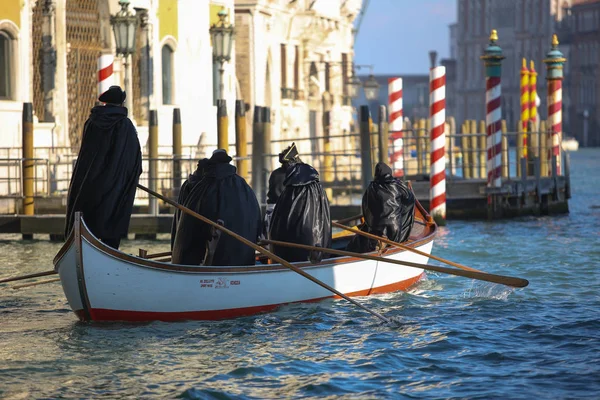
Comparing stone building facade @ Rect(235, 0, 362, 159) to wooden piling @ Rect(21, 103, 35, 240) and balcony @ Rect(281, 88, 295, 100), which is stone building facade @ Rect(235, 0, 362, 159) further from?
wooden piling @ Rect(21, 103, 35, 240)

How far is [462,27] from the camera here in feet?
394

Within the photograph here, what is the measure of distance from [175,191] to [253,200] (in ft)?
25.8

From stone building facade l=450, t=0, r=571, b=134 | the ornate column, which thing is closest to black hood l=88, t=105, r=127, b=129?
the ornate column

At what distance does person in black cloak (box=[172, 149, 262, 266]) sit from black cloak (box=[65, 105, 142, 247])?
72 centimetres

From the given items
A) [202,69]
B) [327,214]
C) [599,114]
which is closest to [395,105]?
[202,69]

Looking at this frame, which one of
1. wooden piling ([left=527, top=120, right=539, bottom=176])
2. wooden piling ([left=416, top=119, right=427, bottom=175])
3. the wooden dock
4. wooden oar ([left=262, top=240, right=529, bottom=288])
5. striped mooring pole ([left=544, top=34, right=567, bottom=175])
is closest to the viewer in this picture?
wooden oar ([left=262, top=240, right=529, bottom=288])

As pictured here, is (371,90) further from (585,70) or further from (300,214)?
(585,70)

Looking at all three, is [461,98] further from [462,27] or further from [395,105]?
[395,105]

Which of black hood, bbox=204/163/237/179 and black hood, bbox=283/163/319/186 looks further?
black hood, bbox=283/163/319/186

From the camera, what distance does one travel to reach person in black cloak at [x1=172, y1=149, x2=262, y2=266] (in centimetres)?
1135

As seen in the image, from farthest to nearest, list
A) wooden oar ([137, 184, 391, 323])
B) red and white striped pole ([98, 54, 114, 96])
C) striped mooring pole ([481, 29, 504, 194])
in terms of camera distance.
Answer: striped mooring pole ([481, 29, 504, 194]) → red and white striped pole ([98, 54, 114, 96]) → wooden oar ([137, 184, 391, 323])

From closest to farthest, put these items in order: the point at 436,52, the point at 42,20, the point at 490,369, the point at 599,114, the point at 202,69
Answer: the point at 490,369 → the point at 42,20 → the point at 202,69 → the point at 436,52 → the point at 599,114

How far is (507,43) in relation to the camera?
115250mm

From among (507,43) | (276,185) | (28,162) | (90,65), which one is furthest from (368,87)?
(507,43)
